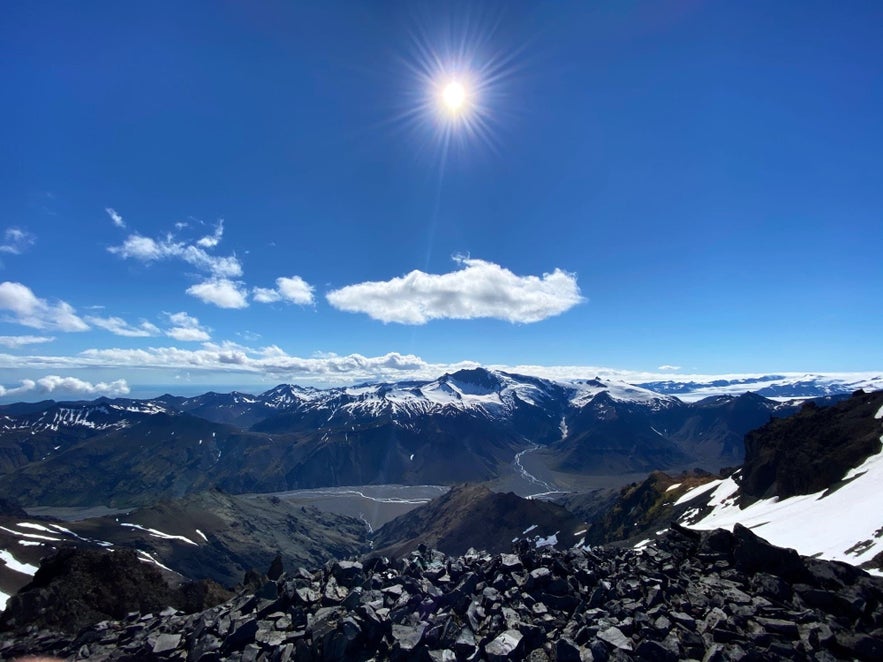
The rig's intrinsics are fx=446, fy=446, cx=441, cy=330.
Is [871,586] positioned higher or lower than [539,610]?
higher

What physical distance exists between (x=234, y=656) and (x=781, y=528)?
55606 millimetres

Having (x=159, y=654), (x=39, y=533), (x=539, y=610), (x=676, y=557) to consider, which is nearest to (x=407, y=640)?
(x=539, y=610)

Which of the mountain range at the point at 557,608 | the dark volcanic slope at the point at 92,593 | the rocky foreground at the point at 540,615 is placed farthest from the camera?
the dark volcanic slope at the point at 92,593

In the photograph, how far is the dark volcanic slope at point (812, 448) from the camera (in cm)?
7000

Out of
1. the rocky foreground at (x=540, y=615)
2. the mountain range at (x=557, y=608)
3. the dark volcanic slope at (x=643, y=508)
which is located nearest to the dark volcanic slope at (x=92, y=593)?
the mountain range at (x=557, y=608)

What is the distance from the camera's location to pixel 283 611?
2562 cm

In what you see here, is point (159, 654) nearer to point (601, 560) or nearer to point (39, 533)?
point (601, 560)

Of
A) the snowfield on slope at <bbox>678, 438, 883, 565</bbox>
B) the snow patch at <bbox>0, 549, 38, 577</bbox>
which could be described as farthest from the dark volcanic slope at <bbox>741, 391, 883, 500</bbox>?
the snow patch at <bbox>0, 549, 38, 577</bbox>

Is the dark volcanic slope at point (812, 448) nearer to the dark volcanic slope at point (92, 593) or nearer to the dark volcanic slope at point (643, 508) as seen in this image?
the dark volcanic slope at point (643, 508)

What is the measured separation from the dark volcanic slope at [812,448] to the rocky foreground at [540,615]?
189 ft

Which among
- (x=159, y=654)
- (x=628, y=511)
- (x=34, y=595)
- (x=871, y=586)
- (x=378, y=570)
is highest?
(x=871, y=586)

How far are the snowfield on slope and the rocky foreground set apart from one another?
13290 mm

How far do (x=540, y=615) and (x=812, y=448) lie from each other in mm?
85035

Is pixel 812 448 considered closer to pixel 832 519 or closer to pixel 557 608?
pixel 832 519
